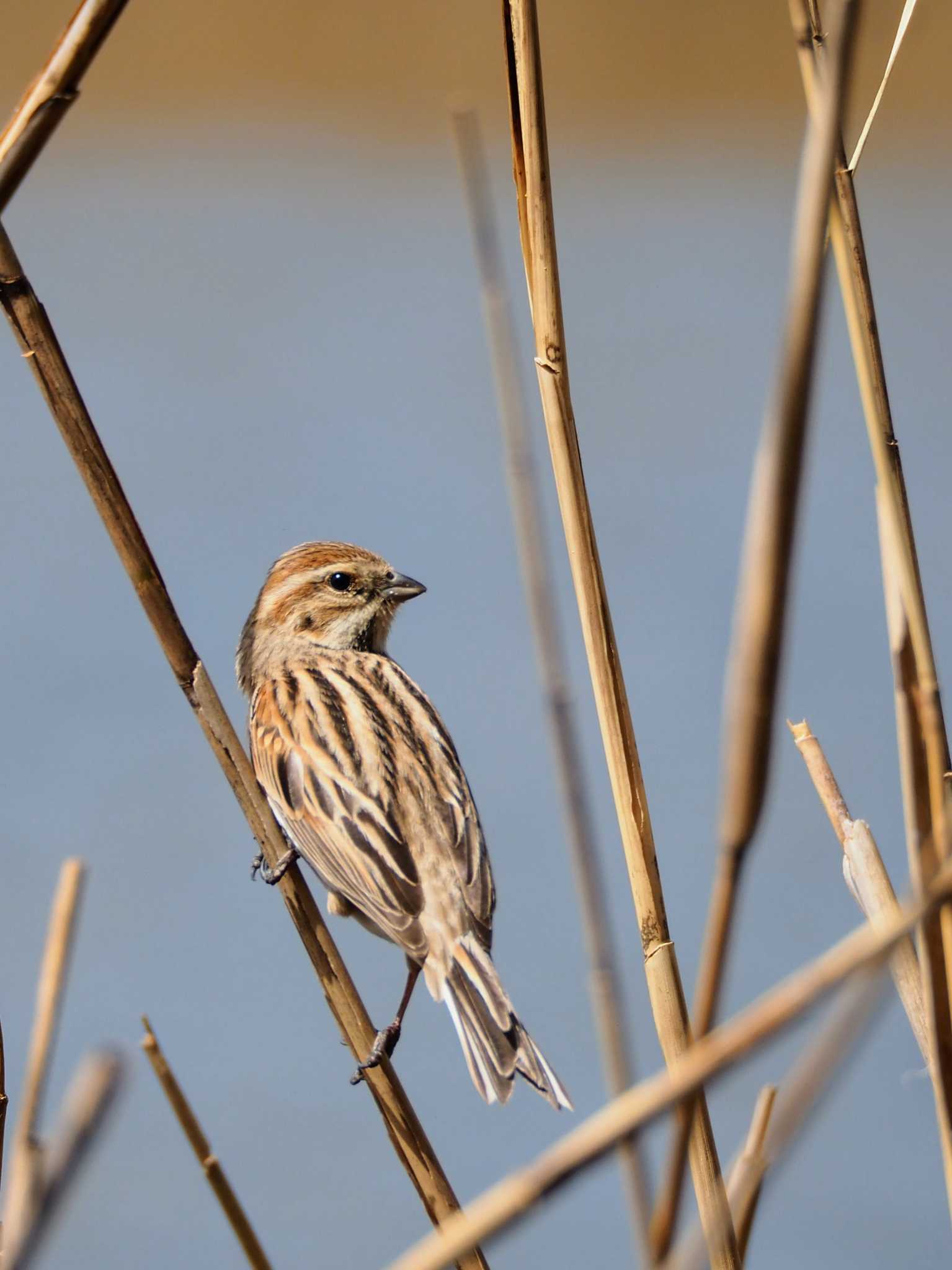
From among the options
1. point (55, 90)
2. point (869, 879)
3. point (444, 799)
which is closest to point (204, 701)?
point (55, 90)

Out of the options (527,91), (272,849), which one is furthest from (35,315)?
(272,849)

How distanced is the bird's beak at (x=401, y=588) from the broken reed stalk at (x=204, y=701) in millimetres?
2005

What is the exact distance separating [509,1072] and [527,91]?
1802mm

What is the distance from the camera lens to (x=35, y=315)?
202 centimetres

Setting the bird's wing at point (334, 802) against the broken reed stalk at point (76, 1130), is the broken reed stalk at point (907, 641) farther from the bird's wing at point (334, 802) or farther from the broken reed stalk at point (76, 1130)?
the bird's wing at point (334, 802)

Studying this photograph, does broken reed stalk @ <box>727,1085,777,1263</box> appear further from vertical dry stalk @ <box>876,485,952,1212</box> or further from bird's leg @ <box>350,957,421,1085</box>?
bird's leg @ <box>350,957,421,1085</box>

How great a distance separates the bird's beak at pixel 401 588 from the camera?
4.57 m

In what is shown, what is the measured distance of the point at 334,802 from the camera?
3.60 metres

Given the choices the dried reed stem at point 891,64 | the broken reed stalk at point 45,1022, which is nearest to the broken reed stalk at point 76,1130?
the broken reed stalk at point 45,1022

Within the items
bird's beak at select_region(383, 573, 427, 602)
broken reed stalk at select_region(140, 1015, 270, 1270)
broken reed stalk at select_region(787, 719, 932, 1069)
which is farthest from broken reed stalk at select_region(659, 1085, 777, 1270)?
bird's beak at select_region(383, 573, 427, 602)

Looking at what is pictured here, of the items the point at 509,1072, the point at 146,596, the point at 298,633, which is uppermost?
the point at 298,633

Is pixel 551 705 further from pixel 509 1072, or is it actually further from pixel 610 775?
pixel 509 1072

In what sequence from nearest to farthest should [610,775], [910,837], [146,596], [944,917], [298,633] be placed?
[910,837], [944,917], [146,596], [610,775], [298,633]

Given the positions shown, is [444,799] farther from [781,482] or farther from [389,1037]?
[781,482]
